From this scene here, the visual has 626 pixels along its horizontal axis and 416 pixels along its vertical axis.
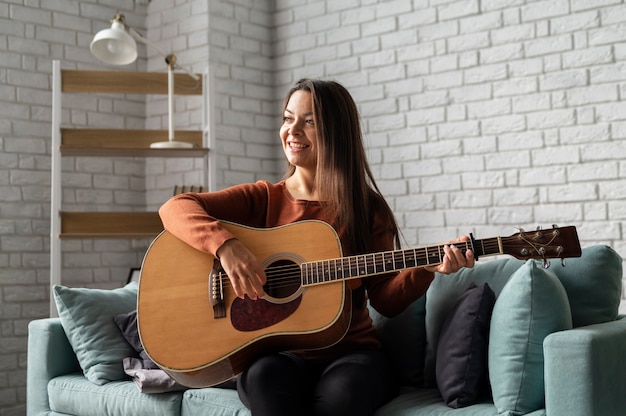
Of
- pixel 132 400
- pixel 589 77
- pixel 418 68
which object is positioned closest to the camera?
pixel 132 400

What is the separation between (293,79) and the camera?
15.6ft

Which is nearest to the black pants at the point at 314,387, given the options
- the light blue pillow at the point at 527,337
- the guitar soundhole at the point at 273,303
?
the guitar soundhole at the point at 273,303

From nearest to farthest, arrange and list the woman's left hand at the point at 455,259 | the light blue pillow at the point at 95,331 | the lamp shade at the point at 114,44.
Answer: the woman's left hand at the point at 455,259
the light blue pillow at the point at 95,331
the lamp shade at the point at 114,44

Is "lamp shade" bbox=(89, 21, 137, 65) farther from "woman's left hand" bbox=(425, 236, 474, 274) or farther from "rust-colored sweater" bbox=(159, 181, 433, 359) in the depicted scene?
"woman's left hand" bbox=(425, 236, 474, 274)

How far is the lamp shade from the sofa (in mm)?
1366

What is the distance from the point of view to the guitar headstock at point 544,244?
1949 millimetres

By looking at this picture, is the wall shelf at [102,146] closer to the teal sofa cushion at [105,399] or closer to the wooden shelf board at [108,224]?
the wooden shelf board at [108,224]

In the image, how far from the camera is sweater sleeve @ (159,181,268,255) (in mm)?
2268

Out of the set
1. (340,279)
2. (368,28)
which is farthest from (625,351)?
(368,28)

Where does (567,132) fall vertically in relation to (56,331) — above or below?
above

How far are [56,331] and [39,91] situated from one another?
1.79 metres

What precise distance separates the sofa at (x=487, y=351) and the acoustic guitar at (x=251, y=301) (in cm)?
26

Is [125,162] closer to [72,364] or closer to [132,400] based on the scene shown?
[72,364]

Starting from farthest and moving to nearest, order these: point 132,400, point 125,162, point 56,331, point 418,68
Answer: point 125,162 < point 418,68 < point 56,331 < point 132,400
